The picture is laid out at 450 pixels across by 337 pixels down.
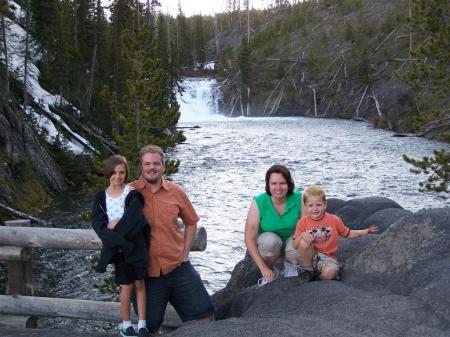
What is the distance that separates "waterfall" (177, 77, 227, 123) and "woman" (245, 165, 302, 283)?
2643 inches

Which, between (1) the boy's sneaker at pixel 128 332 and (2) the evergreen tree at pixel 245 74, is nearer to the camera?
(1) the boy's sneaker at pixel 128 332

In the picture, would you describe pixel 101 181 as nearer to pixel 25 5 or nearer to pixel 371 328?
pixel 371 328

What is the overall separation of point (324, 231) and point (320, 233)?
60 mm

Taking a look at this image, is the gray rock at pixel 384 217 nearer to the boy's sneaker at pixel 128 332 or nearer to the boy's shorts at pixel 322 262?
the boy's shorts at pixel 322 262

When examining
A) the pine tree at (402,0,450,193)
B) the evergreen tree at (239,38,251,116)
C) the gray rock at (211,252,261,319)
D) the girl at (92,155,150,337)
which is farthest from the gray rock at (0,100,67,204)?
the evergreen tree at (239,38,251,116)

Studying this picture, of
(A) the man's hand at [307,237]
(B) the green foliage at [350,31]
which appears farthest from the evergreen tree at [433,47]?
(B) the green foliage at [350,31]

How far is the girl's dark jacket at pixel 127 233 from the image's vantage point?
5.07 metres

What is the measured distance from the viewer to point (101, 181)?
39.4ft

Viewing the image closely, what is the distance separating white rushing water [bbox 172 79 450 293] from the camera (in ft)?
56.3

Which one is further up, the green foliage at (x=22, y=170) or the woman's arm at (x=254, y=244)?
the woman's arm at (x=254, y=244)

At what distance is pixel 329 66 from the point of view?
73.8 m

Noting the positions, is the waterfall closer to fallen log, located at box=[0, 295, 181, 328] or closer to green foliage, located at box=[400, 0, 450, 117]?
green foliage, located at box=[400, 0, 450, 117]

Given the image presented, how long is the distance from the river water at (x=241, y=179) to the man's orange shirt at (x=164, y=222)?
6128 millimetres

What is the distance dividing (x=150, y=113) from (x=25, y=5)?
20.6 metres
